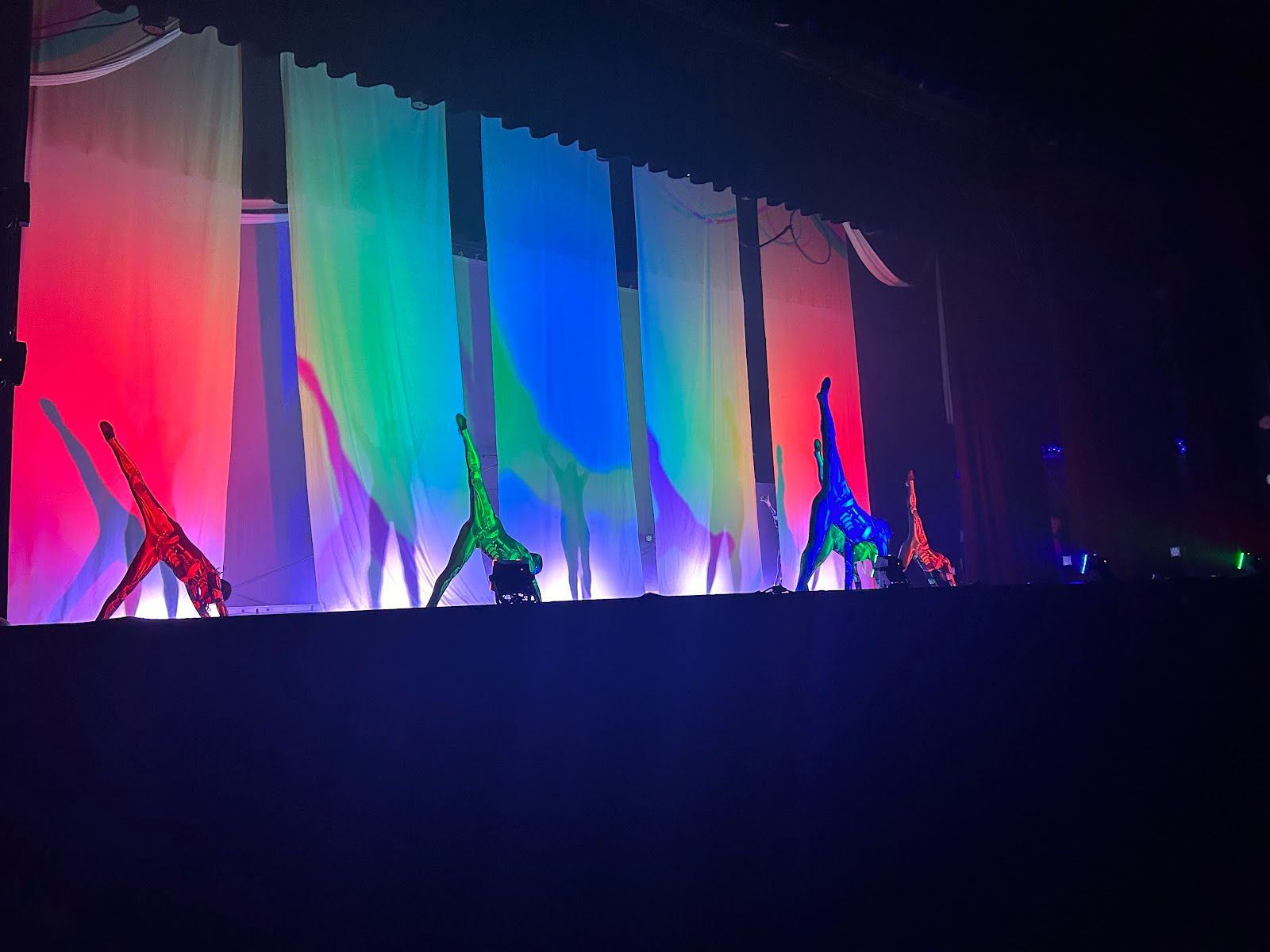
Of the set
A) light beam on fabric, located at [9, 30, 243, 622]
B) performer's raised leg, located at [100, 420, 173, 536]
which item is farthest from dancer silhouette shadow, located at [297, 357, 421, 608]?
performer's raised leg, located at [100, 420, 173, 536]

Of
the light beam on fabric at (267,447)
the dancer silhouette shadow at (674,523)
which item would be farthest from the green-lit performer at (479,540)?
the dancer silhouette shadow at (674,523)

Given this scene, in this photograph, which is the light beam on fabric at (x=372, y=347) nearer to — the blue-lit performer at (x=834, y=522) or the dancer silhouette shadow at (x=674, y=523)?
the dancer silhouette shadow at (x=674, y=523)

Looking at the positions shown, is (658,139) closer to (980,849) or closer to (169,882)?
(980,849)

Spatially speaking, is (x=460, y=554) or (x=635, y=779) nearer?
(x=635, y=779)

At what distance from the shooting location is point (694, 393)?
5473mm

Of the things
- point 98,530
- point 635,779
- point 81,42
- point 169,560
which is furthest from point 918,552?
point 81,42

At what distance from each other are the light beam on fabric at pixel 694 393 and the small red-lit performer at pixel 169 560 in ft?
8.13

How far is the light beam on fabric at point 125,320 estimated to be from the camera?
11.8ft

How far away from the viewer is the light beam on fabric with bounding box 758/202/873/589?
5.93m

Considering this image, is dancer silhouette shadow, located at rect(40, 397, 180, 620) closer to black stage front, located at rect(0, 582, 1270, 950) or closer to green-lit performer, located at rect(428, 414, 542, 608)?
green-lit performer, located at rect(428, 414, 542, 608)

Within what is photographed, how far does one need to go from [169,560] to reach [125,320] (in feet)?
3.81

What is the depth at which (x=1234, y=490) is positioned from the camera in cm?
520

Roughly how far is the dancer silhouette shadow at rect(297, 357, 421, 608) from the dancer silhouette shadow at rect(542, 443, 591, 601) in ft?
2.81

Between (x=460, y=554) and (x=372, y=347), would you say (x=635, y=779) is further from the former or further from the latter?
(x=372, y=347)
